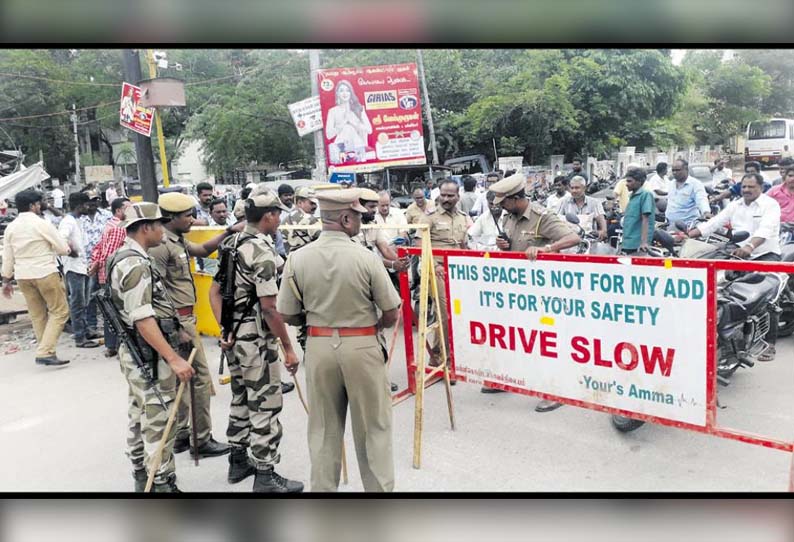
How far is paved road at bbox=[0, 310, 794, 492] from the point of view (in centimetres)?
344

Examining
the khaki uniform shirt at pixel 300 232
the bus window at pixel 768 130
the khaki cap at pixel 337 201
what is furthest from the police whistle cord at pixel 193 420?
the bus window at pixel 768 130

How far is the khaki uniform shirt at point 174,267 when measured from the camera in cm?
400

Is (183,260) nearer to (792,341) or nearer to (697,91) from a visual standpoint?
(792,341)

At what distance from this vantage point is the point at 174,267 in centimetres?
407

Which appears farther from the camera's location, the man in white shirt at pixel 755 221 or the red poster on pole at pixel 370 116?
the red poster on pole at pixel 370 116

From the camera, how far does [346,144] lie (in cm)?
1230

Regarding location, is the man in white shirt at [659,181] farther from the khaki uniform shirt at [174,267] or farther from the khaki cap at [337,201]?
the khaki cap at [337,201]

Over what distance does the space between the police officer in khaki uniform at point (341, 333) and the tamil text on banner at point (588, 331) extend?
40.8 inches

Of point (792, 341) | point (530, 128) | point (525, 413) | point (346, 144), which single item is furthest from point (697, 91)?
point (525, 413)

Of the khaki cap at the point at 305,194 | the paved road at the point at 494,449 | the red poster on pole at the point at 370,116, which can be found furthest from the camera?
the red poster on pole at the point at 370,116

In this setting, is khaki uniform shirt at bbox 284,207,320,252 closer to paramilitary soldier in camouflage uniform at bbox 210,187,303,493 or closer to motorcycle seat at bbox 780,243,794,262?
paramilitary soldier in camouflage uniform at bbox 210,187,303,493

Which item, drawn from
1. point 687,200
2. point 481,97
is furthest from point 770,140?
point 687,200

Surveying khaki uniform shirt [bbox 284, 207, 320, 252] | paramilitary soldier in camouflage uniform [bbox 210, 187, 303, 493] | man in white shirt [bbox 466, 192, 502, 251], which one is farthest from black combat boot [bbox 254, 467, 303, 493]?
man in white shirt [bbox 466, 192, 502, 251]

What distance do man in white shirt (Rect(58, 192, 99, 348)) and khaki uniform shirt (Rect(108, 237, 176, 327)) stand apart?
13.2 ft
